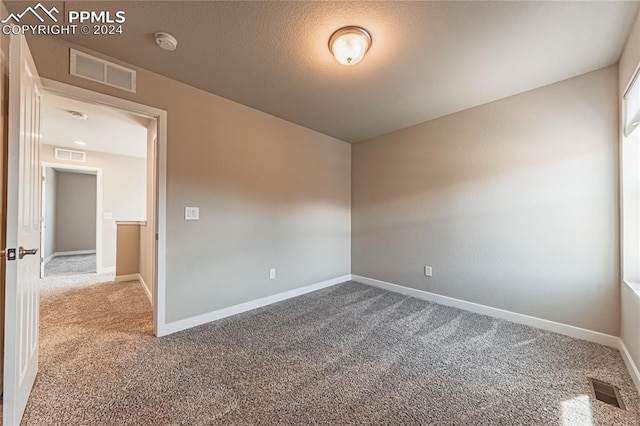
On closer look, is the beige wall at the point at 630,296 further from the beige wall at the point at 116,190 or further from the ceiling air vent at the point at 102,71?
the beige wall at the point at 116,190

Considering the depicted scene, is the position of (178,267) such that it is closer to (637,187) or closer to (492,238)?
(492,238)

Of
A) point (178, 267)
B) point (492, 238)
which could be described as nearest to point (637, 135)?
point (492, 238)

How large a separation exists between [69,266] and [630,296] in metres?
8.28

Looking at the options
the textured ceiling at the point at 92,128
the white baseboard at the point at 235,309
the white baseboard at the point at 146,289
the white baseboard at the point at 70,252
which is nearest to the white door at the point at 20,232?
the white baseboard at the point at 235,309

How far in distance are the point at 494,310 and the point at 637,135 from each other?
1943 mm

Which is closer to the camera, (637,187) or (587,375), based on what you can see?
(587,375)

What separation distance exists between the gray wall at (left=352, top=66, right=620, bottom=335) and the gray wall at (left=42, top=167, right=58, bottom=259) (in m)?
7.69

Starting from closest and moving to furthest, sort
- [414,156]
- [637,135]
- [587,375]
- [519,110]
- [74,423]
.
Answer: [74,423]
[587,375]
[637,135]
[519,110]
[414,156]

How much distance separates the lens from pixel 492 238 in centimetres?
273

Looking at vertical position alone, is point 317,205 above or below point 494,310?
above

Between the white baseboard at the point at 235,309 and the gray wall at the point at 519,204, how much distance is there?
1242mm

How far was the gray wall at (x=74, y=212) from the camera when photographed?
259 inches

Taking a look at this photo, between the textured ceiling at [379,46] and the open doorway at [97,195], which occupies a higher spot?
the textured ceiling at [379,46]

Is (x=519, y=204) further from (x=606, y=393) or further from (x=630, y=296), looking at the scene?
(x=606, y=393)
